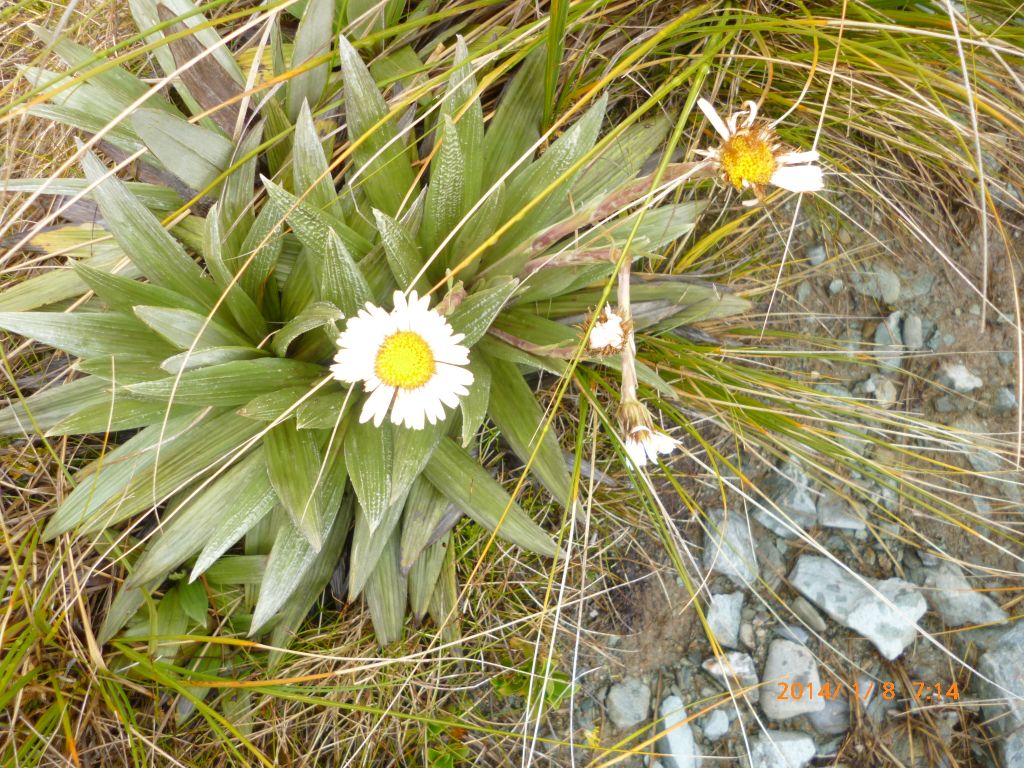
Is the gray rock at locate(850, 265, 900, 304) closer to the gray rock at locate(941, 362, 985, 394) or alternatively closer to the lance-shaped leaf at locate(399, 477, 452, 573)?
the gray rock at locate(941, 362, 985, 394)

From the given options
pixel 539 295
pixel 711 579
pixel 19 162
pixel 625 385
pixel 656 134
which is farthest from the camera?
pixel 711 579

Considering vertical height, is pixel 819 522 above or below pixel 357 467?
below

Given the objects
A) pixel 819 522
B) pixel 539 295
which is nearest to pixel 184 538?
pixel 539 295

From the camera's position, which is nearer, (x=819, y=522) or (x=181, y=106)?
(x=181, y=106)

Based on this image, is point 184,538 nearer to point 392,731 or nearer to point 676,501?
point 392,731

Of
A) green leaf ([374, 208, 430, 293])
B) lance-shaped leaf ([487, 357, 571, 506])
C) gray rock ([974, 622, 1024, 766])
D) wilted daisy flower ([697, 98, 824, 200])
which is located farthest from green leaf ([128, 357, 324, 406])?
gray rock ([974, 622, 1024, 766])

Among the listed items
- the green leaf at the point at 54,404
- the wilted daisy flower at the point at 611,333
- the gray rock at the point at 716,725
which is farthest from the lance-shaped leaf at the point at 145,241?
the gray rock at the point at 716,725
